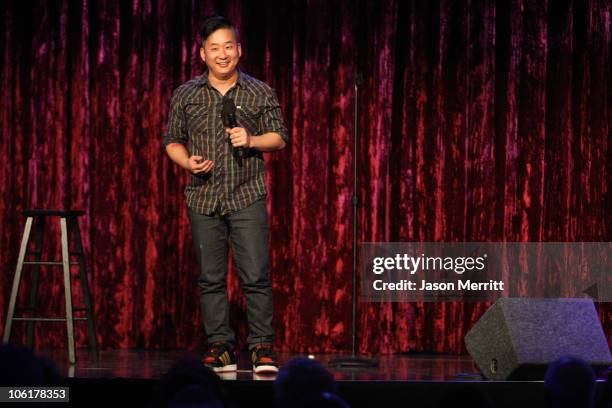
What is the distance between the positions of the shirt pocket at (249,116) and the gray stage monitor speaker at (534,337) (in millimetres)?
1251

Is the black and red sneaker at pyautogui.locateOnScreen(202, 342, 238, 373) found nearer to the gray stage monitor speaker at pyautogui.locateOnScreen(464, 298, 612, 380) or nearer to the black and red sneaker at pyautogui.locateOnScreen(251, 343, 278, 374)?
the black and red sneaker at pyautogui.locateOnScreen(251, 343, 278, 374)

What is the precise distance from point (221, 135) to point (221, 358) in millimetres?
923

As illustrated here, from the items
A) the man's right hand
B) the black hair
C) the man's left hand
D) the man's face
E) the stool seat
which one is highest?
the black hair

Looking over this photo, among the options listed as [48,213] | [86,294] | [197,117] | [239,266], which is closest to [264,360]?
[239,266]

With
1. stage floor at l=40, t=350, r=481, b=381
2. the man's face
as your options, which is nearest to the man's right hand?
the man's face

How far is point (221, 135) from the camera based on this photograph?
3807mm

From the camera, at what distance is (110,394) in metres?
3.07

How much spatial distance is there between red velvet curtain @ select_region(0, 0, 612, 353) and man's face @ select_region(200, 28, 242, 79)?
138cm

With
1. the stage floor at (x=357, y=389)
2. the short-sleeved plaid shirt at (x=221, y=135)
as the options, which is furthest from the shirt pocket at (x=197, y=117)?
the stage floor at (x=357, y=389)

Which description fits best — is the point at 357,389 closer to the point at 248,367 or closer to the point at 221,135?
the point at 248,367

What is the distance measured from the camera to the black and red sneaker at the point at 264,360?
3.45m

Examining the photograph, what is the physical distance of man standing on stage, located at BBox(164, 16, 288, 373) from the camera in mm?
3707

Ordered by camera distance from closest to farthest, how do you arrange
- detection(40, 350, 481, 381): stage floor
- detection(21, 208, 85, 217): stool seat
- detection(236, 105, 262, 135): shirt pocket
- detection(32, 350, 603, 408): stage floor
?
detection(32, 350, 603, 408): stage floor → detection(40, 350, 481, 381): stage floor → detection(236, 105, 262, 135): shirt pocket → detection(21, 208, 85, 217): stool seat

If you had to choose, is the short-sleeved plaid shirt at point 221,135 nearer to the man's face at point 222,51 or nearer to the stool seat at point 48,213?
the man's face at point 222,51
